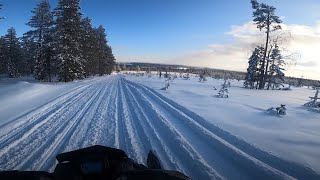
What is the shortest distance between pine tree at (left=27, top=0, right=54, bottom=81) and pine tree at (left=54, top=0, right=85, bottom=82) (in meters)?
3.27

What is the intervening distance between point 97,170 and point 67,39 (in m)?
38.5

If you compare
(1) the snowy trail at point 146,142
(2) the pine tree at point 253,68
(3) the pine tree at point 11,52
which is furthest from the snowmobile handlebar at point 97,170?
(3) the pine tree at point 11,52

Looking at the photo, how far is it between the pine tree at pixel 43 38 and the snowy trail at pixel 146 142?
107 feet

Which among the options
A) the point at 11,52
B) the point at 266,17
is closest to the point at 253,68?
the point at 266,17

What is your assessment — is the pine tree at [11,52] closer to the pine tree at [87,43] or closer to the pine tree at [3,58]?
the pine tree at [3,58]

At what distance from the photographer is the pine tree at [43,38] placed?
4456 centimetres

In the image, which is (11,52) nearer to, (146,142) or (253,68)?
(253,68)

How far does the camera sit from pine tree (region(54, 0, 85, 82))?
132ft

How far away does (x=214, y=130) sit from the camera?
11.3 m

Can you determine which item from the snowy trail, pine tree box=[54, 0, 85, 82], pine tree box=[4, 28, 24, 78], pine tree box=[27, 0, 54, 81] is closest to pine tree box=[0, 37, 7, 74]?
pine tree box=[4, 28, 24, 78]

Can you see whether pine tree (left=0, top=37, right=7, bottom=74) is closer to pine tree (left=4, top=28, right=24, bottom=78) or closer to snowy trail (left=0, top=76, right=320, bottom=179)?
pine tree (left=4, top=28, right=24, bottom=78)

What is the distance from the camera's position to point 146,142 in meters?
9.15

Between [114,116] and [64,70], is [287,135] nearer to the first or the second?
[114,116]

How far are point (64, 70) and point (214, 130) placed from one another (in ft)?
106
